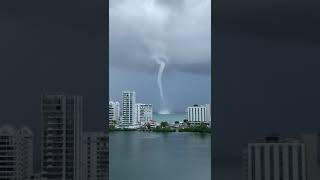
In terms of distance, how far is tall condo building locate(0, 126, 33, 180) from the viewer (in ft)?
24.0


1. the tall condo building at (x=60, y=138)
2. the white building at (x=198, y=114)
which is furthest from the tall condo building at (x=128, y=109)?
the tall condo building at (x=60, y=138)

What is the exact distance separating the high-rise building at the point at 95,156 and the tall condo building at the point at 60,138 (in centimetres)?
31

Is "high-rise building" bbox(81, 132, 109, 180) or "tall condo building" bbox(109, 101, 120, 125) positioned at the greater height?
"tall condo building" bbox(109, 101, 120, 125)

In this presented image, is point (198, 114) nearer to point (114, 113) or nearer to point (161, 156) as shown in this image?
point (114, 113)

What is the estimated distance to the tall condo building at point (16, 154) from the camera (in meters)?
7.32

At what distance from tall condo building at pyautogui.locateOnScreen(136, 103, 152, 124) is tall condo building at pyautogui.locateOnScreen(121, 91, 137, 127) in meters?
0.14
